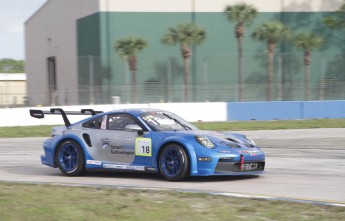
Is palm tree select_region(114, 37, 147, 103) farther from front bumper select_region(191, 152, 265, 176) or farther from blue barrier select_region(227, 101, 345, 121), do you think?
front bumper select_region(191, 152, 265, 176)

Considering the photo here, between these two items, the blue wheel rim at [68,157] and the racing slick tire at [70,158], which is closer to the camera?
the racing slick tire at [70,158]

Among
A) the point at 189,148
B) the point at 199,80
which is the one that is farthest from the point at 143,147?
the point at 199,80

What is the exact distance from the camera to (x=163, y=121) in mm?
10688

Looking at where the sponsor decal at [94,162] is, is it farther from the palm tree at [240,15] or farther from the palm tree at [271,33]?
the palm tree at [240,15]

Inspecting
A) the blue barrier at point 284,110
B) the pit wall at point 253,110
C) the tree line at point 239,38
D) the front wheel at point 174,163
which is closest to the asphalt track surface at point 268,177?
Answer: the front wheel at point 174,163

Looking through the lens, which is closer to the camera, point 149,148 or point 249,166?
point 249,166

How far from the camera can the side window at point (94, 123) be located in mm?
11008

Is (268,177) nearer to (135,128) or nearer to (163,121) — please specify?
(163,121)

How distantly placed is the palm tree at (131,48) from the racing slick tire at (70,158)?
22755 millimetres

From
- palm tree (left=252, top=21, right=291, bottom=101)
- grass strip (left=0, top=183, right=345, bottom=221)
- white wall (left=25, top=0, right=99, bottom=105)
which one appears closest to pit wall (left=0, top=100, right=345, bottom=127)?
white wall (left=25, top=0, right=99, bottom=105)

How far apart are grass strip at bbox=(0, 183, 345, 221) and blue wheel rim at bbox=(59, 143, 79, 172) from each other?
2465 mm

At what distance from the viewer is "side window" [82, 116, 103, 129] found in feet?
36.1

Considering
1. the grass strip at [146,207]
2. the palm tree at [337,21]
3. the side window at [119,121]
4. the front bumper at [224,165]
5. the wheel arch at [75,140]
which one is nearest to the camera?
the grass strip at [146,207]

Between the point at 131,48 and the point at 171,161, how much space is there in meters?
26.9
